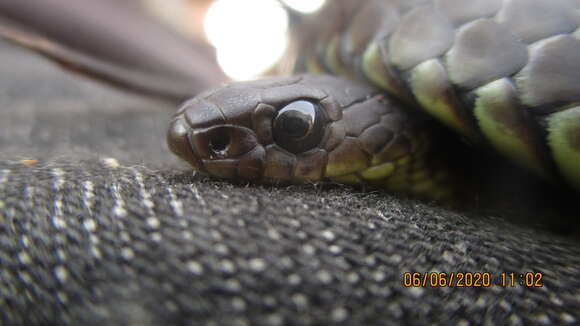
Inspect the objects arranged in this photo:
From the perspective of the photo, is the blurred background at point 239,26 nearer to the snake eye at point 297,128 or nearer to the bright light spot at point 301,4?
the bright light spot at point 301,4

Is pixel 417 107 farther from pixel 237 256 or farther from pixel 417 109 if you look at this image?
pixel 237 256

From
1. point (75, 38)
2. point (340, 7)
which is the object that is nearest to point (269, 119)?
point (340, 7)
